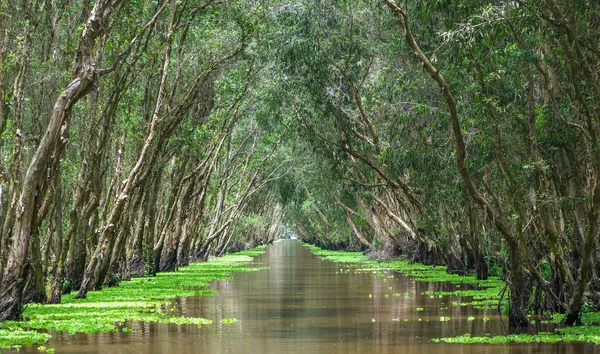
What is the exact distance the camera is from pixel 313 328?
17828 mm

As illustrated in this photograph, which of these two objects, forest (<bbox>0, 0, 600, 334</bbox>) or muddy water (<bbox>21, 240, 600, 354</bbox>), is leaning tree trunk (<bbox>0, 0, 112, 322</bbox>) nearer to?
forest (<bbox>0, 0, 600, 334</bbox>)

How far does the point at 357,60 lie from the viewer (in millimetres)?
30984

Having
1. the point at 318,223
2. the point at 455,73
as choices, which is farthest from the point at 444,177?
the point at 318,223

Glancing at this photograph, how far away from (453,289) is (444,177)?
5618 millimetres

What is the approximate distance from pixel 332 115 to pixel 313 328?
15.1m

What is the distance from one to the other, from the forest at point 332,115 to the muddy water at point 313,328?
208cm

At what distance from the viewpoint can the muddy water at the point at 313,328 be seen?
573 inches

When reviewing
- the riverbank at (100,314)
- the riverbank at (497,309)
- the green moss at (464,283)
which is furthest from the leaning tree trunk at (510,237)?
the riverbank at (100,314)

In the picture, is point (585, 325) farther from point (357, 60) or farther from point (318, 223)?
point (318, 223)

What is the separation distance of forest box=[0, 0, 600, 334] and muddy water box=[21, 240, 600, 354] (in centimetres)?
208

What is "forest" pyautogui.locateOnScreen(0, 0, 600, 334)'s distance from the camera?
1727 cm

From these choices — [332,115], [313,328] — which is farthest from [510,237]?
[332,115]

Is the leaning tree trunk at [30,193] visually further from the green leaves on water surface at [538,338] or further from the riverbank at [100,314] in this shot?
the green leaves on water surface at [538,338]

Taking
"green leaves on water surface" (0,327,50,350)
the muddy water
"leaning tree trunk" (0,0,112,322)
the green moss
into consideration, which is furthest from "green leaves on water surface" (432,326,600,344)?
"leaning tree trunk" (0,0,112,322)
